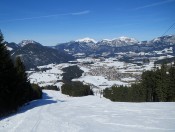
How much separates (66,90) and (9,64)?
115148 mm

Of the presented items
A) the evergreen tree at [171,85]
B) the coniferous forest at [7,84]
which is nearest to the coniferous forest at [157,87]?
the evergreen tree at [171,85]

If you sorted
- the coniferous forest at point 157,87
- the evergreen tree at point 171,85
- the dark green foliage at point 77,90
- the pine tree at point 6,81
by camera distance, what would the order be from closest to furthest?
the pine tree at point 6,81, the evergreen tree at point 171,85, the coniferous forest at point 157,87, the dark green foliage at point 77,90

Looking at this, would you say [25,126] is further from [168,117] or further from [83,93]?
[83,93]

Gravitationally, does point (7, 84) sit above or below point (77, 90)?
above

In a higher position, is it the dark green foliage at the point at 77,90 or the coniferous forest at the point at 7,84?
the coniferous forest at the point at 7,84

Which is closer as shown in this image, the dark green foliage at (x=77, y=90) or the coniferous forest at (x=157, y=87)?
the coniferous forest at (x=157, y=87)

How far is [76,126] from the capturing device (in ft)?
55.0

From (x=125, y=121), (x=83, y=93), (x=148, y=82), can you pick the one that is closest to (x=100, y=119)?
(x=125, y=121)

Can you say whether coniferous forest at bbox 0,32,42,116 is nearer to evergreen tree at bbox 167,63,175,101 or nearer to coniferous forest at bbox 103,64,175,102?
coniferous forest at bbox 103,64,175,102

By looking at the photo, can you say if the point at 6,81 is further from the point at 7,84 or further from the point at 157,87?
the point at 157,87

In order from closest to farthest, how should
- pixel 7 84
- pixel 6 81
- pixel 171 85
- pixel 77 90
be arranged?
pixel 6 81 → pixel 7 84 → pixel 171 85 → pixel 77 90

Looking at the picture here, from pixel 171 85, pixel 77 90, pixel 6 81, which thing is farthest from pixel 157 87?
pixel 77 90

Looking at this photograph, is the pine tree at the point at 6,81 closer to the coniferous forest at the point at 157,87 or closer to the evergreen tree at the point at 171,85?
the coniferous forest at the point at 157,87

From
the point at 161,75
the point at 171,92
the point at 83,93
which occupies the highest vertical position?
the point at 161,75
